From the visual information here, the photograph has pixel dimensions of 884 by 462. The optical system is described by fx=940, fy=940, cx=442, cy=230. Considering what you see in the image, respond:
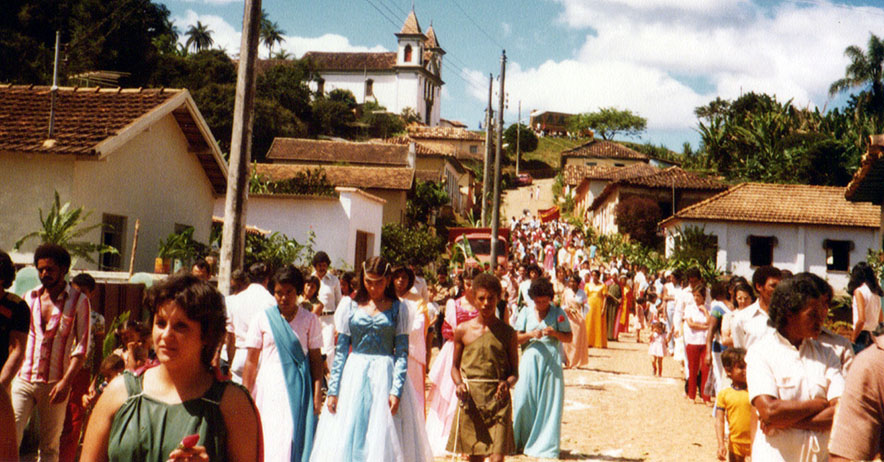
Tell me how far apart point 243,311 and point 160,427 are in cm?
471

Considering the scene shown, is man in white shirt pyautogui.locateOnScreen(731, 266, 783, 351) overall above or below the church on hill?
below

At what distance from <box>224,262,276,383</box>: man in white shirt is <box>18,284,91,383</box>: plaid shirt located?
3.87 feet

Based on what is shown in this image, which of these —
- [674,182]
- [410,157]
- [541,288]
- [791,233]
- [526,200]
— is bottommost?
[541,288]

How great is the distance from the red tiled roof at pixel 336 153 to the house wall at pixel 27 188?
4188cm

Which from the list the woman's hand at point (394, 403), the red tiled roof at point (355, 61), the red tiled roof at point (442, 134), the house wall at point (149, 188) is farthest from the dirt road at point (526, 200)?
the woman's hand at point (394, 403)

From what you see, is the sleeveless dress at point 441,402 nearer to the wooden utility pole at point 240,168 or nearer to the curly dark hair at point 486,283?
the curly dark hair at point 486,283

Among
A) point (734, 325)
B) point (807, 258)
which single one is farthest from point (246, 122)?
point (807, 258)

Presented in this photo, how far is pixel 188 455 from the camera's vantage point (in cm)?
302

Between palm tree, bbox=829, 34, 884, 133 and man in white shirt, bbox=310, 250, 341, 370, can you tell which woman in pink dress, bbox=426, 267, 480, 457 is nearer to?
man in white shirt, bbox=310, 250, 341, 370

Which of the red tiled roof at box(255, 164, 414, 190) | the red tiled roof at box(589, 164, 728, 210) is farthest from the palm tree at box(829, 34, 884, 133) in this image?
the red tiled roof at box(255, 164, 414, 190)

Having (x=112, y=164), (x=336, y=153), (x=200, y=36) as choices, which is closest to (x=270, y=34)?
(x=200, y=36)

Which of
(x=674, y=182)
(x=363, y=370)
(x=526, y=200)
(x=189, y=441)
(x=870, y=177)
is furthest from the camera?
(x=526, y=200)

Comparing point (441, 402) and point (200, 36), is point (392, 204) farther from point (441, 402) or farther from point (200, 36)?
point (200, 36)

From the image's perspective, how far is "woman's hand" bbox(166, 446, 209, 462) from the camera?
3.02 meters
